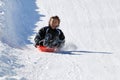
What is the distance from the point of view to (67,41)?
404 inches

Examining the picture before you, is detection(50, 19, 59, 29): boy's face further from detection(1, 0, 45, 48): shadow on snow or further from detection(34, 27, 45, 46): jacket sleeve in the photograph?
detection(1, 0, 45, 48): shadow on snow

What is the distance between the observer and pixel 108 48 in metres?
9.40

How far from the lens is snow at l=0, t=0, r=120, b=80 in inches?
283

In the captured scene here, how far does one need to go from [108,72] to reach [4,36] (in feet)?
8.95

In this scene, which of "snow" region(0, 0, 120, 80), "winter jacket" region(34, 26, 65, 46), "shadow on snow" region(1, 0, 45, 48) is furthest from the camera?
"shadow on snow" region(1, 0, 45, 48)

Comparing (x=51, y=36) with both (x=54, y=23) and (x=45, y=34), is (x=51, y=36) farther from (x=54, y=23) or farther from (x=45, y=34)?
(x=54, y=23)

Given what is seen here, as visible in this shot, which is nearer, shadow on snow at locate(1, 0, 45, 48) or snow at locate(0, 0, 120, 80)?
snow at locate(0, 0, 120, 80)

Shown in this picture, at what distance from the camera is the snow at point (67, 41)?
23.6 feet

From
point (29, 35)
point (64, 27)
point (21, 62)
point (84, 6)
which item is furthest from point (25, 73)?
point (84, 6)

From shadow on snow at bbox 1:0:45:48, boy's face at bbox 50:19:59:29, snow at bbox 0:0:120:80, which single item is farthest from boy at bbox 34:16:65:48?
shadow on snow at bbox 1:0:45:48

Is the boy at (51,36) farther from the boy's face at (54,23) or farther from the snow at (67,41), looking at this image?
the snow at (67,41)

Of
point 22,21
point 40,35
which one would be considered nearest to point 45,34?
point 40,35

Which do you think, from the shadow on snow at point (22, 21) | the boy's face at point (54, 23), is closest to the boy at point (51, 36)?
the boy's face at point (54, 23)

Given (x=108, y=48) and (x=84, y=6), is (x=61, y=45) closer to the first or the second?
(x=108, y=48)
